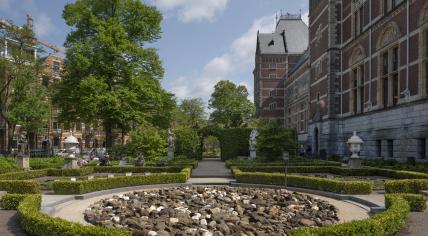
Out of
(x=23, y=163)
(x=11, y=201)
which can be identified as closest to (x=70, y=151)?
(x=23, y=163)

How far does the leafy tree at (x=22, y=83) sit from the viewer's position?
135 ft

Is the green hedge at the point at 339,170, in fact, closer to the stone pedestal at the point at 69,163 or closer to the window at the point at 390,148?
the window at the point at 390,148

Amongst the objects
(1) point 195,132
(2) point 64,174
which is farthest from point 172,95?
(2) point 64,174

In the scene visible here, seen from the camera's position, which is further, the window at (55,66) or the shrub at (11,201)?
the window at (55,66)

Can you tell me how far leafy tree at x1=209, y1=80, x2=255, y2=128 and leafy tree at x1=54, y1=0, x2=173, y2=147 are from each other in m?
31.1

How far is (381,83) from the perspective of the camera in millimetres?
30641

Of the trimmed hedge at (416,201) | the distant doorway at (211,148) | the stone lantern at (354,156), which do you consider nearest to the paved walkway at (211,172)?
the stone lantern at (354,156)

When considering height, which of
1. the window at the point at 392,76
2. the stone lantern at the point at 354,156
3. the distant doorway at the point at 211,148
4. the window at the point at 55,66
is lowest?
the distant doorway at the point at 211,148

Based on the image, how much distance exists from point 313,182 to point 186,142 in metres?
25.3

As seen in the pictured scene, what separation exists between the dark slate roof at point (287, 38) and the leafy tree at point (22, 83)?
48.5 metres

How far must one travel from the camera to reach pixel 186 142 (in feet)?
139

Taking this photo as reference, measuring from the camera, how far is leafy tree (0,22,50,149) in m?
41.1

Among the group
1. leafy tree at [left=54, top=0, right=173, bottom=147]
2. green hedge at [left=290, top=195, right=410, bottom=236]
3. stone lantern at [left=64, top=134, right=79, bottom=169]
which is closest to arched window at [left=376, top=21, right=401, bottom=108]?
green hedge at [left=290, top=195, right=410, bottom=236]

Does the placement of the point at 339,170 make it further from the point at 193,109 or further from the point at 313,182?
the point at 193,109
